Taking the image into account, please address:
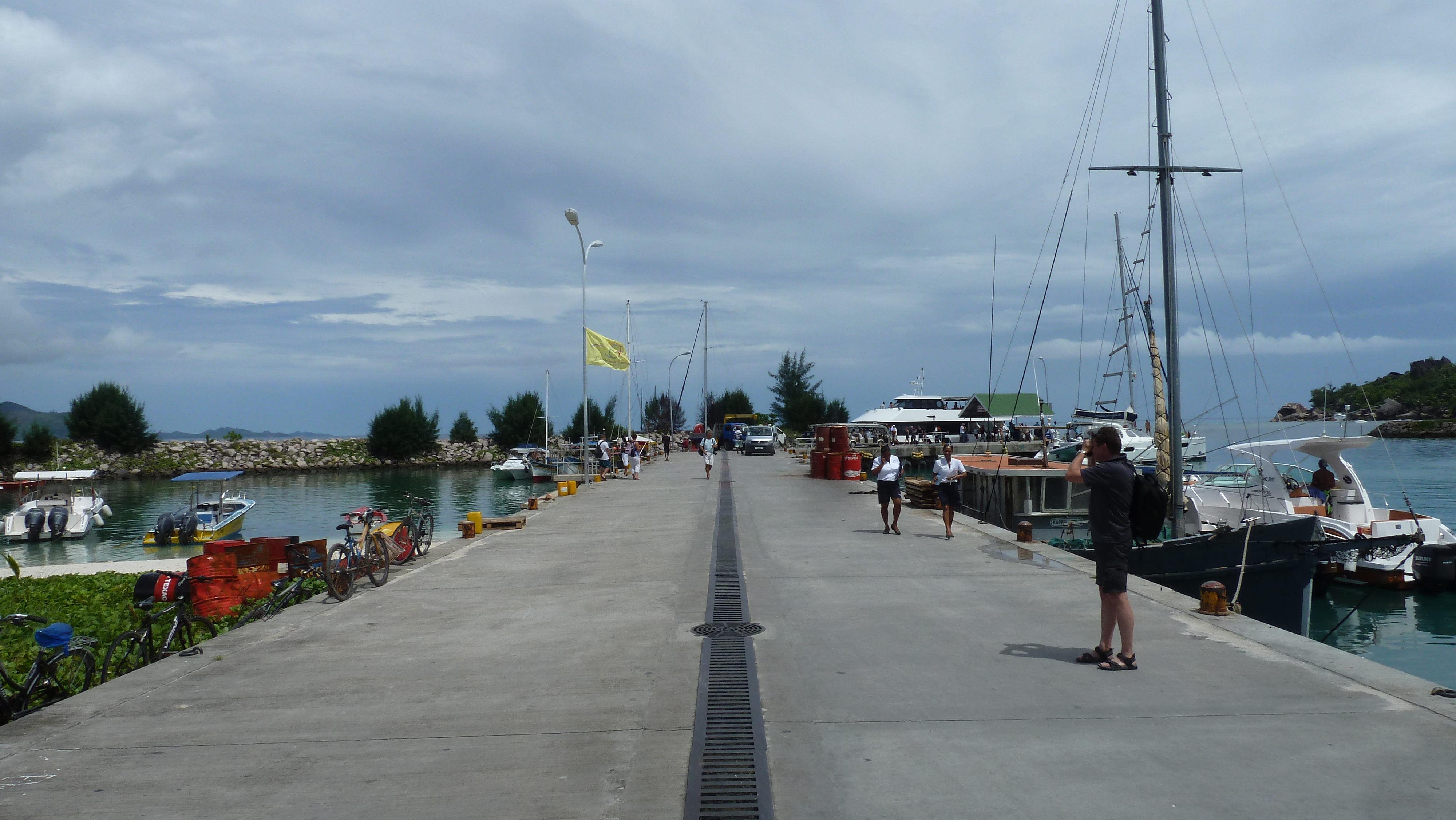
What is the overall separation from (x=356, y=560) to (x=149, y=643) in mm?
2749

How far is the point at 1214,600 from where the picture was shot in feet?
26.9

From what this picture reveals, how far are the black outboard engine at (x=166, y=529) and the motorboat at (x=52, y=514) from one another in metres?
4.38

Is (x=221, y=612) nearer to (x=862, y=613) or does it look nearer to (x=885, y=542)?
(x=862, y=613)

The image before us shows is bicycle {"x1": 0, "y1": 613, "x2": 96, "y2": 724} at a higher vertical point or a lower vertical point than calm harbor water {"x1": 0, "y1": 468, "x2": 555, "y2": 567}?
higher

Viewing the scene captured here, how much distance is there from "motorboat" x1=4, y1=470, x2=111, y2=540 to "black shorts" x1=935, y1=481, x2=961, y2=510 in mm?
34126

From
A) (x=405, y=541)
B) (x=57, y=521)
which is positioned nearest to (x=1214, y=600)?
(x=405, y=541)

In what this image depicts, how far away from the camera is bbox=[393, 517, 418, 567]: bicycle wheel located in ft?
41.5

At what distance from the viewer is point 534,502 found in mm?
21938

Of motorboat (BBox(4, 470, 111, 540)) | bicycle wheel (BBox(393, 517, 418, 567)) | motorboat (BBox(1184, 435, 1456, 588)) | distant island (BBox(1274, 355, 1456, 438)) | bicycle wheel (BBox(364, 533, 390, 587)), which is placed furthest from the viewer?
distant island (BBox(1274, 355, 1456, 438))

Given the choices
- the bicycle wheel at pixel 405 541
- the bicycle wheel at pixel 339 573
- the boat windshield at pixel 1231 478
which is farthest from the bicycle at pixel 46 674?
the boat windshield at pixel 1231 478

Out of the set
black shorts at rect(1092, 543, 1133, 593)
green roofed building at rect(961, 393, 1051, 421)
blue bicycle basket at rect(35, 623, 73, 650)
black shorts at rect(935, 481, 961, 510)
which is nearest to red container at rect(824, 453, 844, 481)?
black shorts at rect(935, 481, 961, 510)

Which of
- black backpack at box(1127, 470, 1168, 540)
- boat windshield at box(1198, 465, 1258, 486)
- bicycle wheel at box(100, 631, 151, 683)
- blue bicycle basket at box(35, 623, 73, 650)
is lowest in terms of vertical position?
bicycle wheel at box(100, 631, 151, 683)

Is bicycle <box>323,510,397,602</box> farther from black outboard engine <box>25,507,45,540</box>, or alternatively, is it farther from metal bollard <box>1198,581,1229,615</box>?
black outboard engine <box>25,507,45,540</box>

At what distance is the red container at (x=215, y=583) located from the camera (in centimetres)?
1016
